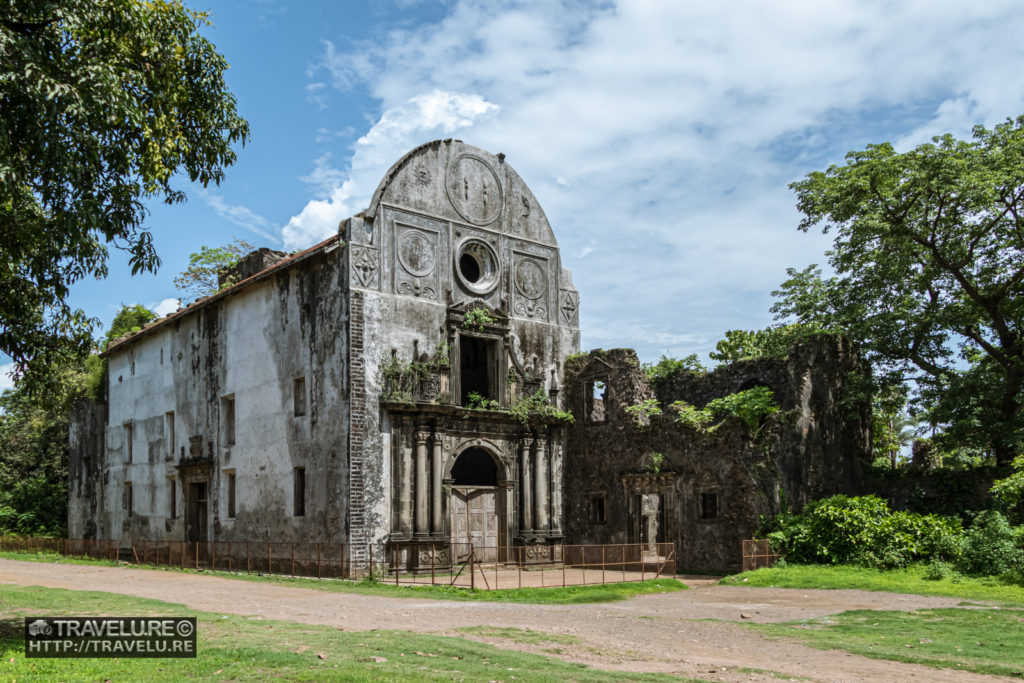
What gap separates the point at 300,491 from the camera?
2420 cm

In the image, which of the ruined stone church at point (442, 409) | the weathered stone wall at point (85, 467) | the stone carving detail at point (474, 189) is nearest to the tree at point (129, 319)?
the weathered stone wall at point (85, 467)

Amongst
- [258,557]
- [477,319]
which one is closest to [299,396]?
[258,557]

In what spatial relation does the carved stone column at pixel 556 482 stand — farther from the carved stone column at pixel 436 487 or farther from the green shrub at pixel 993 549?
the green shrub at pixel 993 549

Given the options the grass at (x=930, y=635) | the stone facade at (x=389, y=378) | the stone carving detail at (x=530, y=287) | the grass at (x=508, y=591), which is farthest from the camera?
the stone carving detail at (x=530, y=287)

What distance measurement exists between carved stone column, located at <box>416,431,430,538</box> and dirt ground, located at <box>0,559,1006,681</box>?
4192 millimetres

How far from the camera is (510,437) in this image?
1035 inches

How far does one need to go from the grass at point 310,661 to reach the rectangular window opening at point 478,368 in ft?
46.8

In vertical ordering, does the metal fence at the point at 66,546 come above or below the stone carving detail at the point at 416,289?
below

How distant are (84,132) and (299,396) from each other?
48.6ft

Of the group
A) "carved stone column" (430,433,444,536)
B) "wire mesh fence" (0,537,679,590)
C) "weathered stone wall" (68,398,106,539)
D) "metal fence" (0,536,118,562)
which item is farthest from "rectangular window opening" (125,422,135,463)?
"carved stone column" (430,433,444,536)

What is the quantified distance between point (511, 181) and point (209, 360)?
11015mm

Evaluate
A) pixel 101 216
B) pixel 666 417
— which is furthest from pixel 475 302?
pixel 101 216

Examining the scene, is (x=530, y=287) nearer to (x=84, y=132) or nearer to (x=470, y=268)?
(x=470, y=268)

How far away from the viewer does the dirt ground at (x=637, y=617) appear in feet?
34.5
